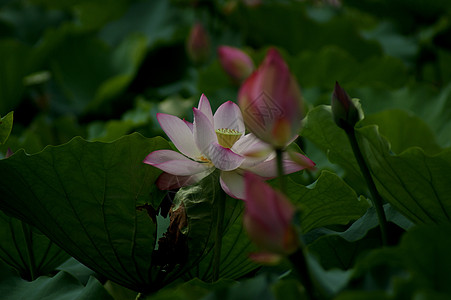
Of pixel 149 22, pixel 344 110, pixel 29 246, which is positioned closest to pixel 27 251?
pixel 29 246

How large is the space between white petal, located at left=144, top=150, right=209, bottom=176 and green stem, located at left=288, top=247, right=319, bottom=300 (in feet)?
0.78

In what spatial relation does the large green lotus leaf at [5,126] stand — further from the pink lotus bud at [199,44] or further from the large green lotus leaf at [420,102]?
the pink lotus bud at [199,44]

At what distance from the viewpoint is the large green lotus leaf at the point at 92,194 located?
0.69m

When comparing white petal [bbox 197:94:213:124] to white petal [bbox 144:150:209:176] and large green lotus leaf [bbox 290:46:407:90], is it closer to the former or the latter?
white petal [bbox 144:150:209:176]

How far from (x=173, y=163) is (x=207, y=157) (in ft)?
0.15

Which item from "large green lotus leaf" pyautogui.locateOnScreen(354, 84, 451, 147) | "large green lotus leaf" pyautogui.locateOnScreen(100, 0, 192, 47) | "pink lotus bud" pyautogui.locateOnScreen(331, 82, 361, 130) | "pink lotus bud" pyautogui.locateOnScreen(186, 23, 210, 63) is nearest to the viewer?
"pink lotus bud" pyautogui.locateOnScreen(331, 82, 361, 130)

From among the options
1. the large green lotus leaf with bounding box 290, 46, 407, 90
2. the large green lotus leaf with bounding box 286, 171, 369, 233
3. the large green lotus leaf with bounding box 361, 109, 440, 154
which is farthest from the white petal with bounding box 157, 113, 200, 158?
the large green lotus leaf with bounding box 290, 46, 407, 90

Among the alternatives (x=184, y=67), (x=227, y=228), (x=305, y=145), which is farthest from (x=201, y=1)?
(x=227, y=228)

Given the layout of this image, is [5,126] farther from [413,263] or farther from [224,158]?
[413,263]

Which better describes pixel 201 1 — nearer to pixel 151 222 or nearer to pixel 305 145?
pixel 305 145

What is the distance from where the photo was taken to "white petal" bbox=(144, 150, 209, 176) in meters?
0.65

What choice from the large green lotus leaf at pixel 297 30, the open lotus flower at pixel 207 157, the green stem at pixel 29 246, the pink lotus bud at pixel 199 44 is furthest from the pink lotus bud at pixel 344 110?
the large green lotus leaf at pixel 297 30

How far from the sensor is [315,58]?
170 cm

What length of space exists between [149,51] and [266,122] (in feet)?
5.72
